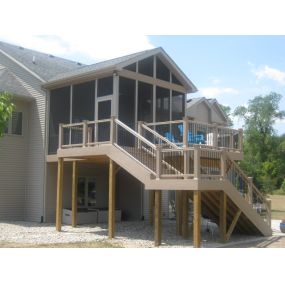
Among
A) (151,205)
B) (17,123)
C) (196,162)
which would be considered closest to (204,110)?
(151,205)

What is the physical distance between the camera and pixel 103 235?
50.9 ft

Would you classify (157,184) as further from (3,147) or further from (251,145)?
(251,145)

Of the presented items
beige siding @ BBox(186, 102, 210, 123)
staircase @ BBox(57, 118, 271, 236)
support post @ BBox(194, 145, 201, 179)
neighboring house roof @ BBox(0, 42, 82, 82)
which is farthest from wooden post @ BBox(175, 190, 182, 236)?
beige siding @ BBox(186, 102, 210, 123)

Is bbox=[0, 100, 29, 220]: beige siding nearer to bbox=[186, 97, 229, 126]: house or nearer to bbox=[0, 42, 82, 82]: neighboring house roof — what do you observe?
bbox=[0, 42, 82, 82]: neighboring house roof

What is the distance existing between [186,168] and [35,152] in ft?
31.9

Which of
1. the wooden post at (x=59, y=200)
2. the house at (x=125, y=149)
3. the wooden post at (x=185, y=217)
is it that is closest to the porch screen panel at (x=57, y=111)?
the house at (x=125, y=149)

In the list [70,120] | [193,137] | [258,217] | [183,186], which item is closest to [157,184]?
[183,186]

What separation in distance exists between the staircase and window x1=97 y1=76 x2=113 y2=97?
1382 mm

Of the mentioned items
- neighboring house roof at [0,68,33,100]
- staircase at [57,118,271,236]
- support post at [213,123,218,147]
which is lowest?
staircase at [57,118,271,236]

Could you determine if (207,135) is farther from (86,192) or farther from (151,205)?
(86,192)

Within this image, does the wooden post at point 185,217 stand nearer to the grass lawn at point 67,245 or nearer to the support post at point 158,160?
the support post at point 158,160

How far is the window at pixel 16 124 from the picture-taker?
805 inches

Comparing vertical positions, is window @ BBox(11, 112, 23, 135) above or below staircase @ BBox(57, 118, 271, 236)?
above

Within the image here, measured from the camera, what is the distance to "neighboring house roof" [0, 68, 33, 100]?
19970mm
